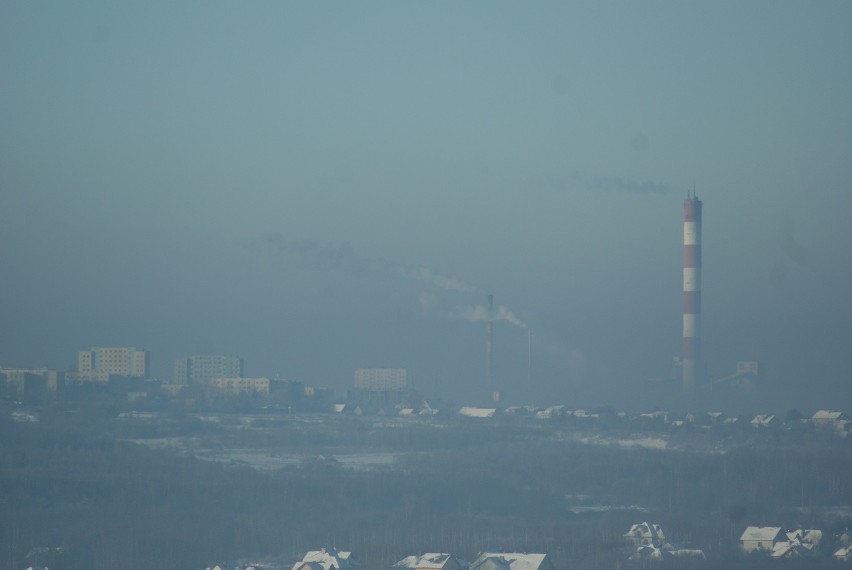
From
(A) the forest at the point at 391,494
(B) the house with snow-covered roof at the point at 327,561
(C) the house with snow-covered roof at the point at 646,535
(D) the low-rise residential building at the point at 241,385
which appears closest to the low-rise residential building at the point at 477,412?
(A) the forest at the point at 391,494

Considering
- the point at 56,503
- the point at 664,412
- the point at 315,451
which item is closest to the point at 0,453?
the point at 56,503

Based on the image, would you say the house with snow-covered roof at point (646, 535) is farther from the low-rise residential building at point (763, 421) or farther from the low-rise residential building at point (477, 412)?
the low-rise residential building at point (477, 412)

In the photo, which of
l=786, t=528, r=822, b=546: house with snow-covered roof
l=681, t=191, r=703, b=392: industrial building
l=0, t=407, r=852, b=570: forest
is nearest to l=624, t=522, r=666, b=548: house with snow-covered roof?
l=0, t=407, r=852, b=570: forest

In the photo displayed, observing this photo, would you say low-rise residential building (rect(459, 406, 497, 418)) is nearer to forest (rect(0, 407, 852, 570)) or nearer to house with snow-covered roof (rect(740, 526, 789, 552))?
forest (rect(0, 407, 852, 570))

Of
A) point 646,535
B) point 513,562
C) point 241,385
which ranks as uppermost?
point 241,385

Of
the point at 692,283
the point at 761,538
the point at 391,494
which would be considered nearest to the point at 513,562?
the point at 761,538

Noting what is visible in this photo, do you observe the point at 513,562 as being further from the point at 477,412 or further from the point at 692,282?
the point at 477,412

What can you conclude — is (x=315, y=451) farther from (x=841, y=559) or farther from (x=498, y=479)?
(x=841, y=559)
